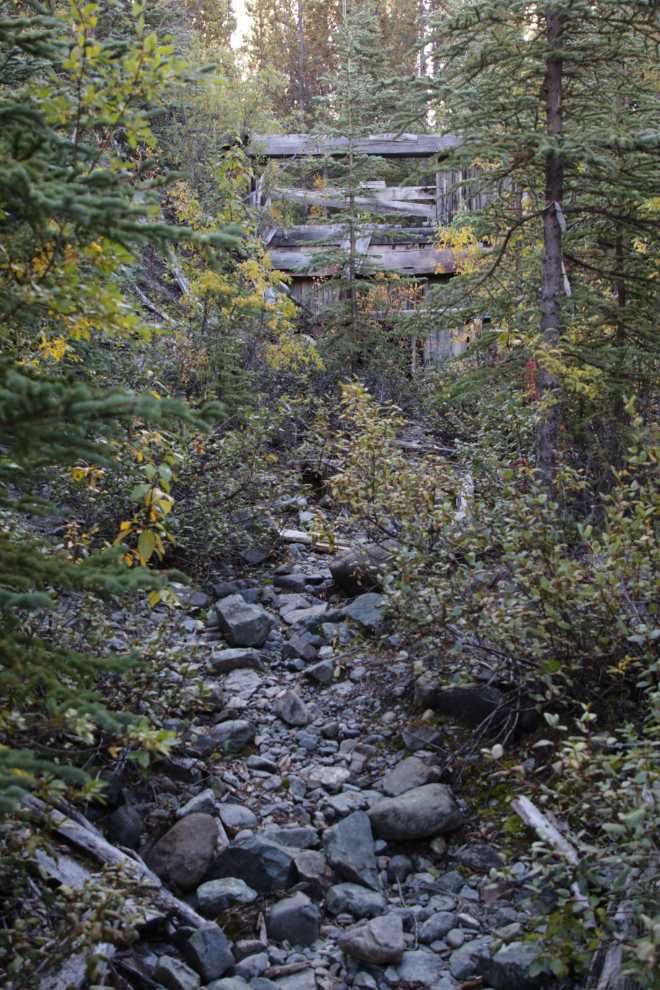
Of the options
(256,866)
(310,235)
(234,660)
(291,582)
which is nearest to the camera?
(256,866)

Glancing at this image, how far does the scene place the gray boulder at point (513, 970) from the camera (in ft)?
8.36

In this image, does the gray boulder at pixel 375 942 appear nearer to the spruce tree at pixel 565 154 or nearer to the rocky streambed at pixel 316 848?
the rocky streambed at pixel 316 848

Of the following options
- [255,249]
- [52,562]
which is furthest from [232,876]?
[255,249]

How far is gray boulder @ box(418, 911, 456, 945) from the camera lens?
2.93 meters

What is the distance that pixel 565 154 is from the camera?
5734mm

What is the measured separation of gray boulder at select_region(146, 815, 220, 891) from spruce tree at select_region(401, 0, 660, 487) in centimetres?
366

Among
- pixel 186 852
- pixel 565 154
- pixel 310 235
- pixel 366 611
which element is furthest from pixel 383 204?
pixel 186 852

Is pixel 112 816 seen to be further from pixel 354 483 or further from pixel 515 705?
pixel 354 483

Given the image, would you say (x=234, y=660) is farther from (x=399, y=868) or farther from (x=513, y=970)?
(x=513, y=970)

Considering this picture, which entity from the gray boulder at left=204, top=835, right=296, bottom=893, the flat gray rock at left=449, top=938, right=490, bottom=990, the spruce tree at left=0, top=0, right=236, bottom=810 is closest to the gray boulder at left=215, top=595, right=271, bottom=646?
the gray boulder at left=204, top=835, right=296, bottom=893

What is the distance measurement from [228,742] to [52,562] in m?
2.60

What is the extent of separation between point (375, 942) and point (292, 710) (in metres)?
1.87

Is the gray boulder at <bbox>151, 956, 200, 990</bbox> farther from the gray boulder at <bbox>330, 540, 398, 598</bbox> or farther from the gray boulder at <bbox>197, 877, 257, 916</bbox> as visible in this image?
the gray boulder at <bbox>330, 540, 398, 598</bbox>

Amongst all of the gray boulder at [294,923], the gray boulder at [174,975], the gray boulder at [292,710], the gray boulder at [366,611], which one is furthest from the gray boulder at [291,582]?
the gray boulder at [174,975]
